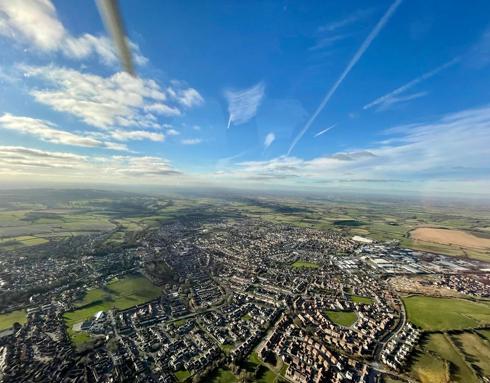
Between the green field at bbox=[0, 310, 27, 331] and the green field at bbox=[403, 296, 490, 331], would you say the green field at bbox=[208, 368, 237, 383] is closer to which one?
the green field at bbox=[403, 296, 490, 331]

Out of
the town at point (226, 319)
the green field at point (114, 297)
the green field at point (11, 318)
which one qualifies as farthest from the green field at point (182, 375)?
the green field at point (11, 318)

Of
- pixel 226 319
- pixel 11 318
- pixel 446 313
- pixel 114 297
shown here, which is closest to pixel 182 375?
pixel 226 319

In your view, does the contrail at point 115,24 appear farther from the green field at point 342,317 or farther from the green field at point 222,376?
the green field at point 342,317

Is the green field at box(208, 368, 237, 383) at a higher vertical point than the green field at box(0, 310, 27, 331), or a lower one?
higher

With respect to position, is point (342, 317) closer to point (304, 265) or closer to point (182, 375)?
point (182, 375)

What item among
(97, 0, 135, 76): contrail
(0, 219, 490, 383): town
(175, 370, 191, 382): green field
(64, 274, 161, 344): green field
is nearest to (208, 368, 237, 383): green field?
(0, 219, 490, 383): town
